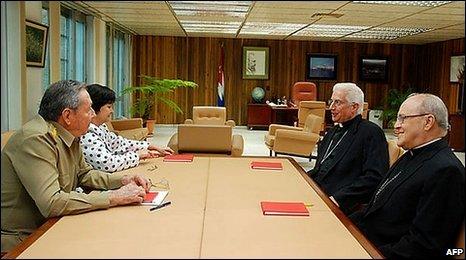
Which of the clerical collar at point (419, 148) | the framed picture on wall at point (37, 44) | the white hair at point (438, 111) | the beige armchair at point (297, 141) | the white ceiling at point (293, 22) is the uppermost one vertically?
the white ceiling at point (293, 22)

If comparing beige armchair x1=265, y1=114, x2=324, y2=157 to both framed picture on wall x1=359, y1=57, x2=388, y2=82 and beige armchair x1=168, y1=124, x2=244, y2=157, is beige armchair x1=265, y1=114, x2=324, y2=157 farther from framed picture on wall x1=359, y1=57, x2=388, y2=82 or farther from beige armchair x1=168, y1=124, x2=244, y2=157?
framed picture on wall x1=359, y1=57, x2=388, y2=82

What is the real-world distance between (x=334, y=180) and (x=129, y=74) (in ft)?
32.2

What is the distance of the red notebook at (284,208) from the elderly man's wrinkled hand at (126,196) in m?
0.55

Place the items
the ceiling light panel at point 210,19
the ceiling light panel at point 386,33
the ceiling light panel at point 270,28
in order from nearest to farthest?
the ceiling light panel at point 210,19
the ceiling light panel at point 270,28
the ceiling light panel at point 386,33

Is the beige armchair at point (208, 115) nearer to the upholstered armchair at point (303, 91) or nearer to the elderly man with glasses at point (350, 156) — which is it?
the upholstered armchair at point (303, 91)

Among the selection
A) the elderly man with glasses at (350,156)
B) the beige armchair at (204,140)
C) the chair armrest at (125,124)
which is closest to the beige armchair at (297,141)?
the beige armchair at (204,140)

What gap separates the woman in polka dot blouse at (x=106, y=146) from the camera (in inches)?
122

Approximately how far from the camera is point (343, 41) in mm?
13305

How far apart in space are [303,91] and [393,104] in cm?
→ 253

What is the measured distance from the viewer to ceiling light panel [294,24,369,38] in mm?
9930

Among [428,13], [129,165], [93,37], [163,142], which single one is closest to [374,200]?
[129,165]

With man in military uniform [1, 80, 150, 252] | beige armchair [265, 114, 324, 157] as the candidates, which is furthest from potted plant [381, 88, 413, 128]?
man in military uniform [1, 80, 150, 252]

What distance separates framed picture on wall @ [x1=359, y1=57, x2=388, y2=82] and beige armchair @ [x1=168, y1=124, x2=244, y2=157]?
8.65m

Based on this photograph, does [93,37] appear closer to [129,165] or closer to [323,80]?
[129,165]
